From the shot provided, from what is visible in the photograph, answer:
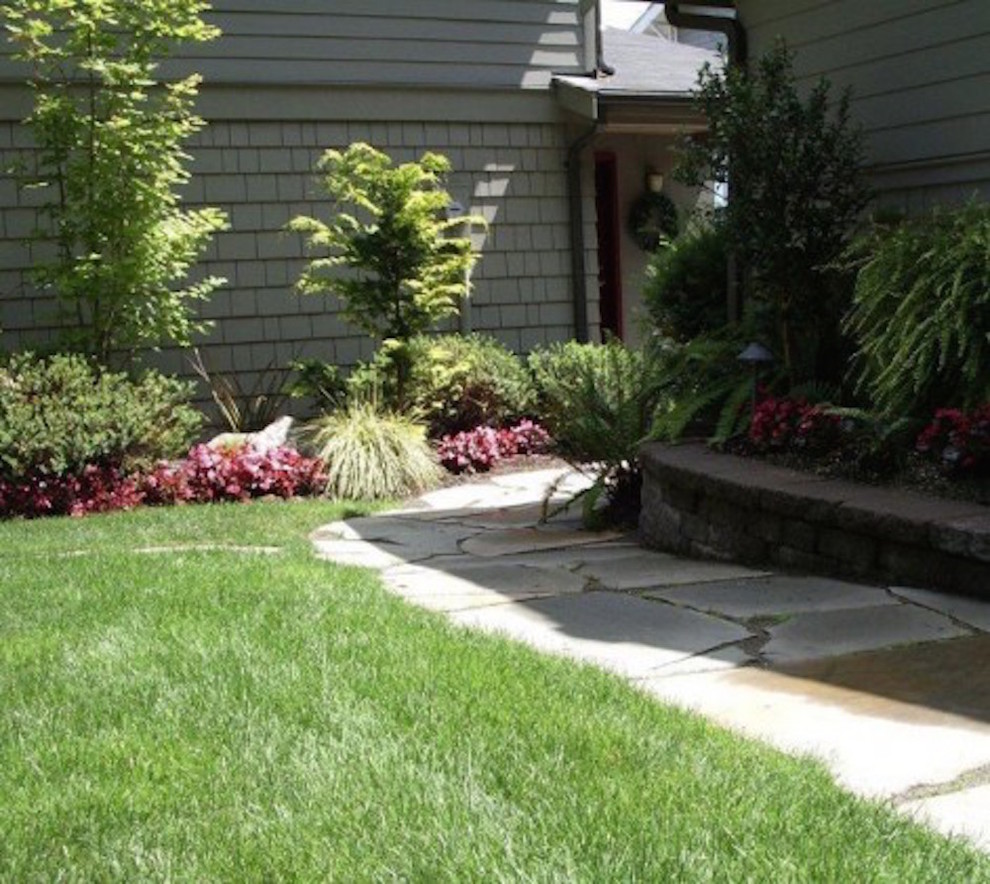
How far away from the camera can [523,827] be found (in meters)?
2.45

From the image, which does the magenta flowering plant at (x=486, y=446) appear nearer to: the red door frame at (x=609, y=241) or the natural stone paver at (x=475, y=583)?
the natural stone paver at (x=475, y=583)

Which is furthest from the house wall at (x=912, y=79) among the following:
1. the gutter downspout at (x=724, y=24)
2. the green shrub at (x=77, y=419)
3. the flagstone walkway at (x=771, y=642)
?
the green shrub at (x=77, y=419)

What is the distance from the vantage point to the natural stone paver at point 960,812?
247 cm

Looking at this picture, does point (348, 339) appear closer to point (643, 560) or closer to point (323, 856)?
point (643, 560)

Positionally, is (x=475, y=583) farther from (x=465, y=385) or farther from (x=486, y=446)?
(x=465, y=385)

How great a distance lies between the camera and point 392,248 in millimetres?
9539

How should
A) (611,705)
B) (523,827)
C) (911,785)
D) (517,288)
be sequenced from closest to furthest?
(523,827) → (911,785) → (611,705) → (517,288)

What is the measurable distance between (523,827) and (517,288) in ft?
31.6

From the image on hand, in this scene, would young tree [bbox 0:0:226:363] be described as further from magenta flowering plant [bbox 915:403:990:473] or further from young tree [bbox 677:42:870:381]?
magenta flowering plant [bbox 915:403:990:473]

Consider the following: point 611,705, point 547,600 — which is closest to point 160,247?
point 547,600

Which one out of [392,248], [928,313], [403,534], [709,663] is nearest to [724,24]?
[392,248]

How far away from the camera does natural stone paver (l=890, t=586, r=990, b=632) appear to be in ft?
13.5

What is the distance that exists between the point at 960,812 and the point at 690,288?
5938 millimetres

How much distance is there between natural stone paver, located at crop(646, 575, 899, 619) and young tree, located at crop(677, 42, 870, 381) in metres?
1.95
